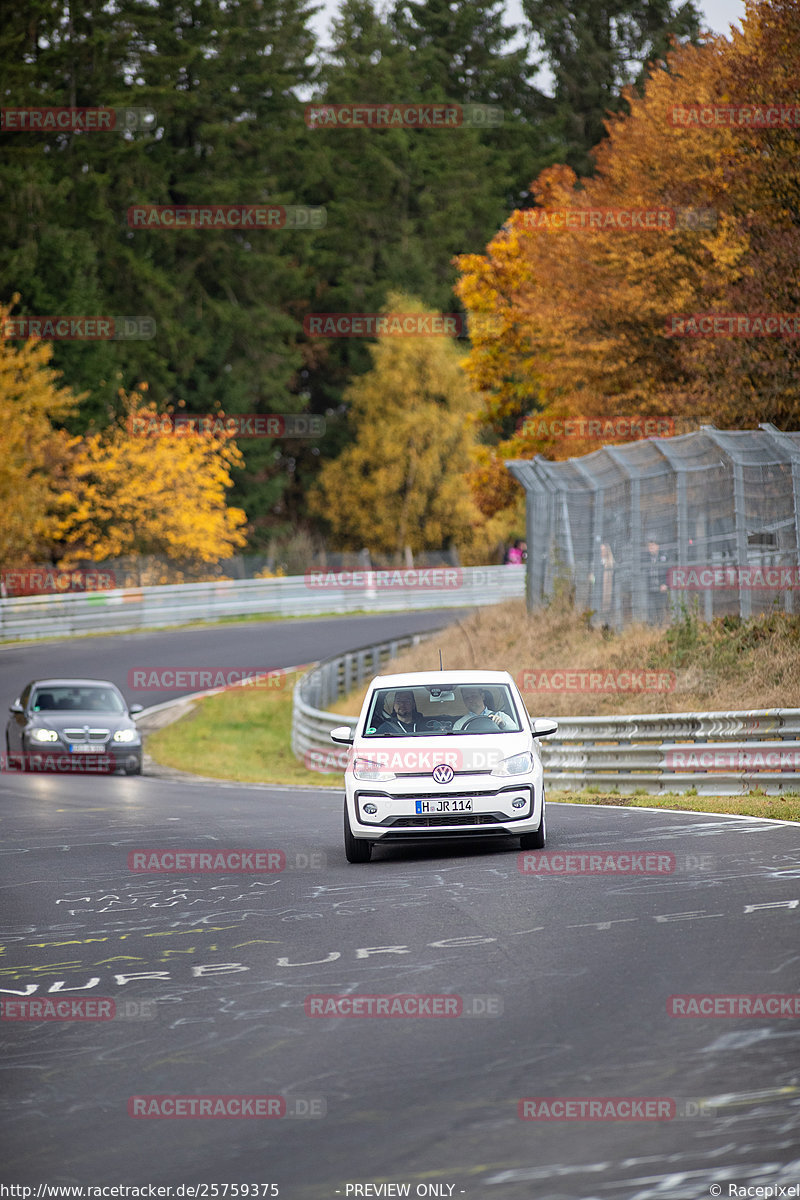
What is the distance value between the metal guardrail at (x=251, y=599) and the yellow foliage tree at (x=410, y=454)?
46.2 ft

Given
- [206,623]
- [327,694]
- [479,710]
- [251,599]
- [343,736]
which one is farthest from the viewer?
[251,599]

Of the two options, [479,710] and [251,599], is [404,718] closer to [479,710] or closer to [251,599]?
[479,710]

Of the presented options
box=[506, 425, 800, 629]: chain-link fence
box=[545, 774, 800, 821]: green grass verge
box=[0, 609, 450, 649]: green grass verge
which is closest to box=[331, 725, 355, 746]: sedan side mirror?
box=[545, 774, 800, 821]: green grass verge

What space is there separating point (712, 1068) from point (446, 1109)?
1138mm

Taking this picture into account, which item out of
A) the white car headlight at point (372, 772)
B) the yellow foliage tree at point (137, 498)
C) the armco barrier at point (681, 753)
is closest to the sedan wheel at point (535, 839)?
the white car headlight at point (372, 772)

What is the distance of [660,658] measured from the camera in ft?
77.6

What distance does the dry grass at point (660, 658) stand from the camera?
20.5m

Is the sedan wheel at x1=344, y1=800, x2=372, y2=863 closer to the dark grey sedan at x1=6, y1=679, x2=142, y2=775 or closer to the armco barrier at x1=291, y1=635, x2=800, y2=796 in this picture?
the armco barrier at x1=291, y1=635, x2=800, y2=796

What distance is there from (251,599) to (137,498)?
36.1 ft

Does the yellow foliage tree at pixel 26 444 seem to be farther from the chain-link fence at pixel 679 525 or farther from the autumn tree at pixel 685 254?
the chain-link fence at pixel 679 525

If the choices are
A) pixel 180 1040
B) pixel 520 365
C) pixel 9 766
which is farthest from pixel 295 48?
pixel 180 1040

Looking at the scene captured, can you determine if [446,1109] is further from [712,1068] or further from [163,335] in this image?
[163,335]

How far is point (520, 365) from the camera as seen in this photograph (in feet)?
142

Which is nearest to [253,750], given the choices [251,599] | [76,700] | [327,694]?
[327,694]
